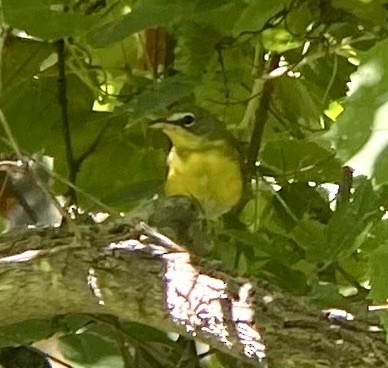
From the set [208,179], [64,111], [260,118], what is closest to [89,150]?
[64,111]

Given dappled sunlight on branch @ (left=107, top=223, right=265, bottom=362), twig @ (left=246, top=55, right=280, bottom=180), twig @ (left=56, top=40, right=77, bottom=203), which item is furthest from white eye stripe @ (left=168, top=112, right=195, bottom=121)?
dappled sunlight on branch @ (left=107, top=223, right=265, bottom=362)

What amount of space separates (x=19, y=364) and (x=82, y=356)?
0.66 feet

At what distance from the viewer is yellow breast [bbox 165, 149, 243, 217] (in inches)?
48.0

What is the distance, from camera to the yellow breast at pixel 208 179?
1.22 meters

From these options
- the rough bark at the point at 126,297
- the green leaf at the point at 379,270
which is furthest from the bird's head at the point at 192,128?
the green leaf at the point at 379,270

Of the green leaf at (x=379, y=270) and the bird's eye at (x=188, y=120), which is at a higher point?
the green leaf at (x=379, y=270)

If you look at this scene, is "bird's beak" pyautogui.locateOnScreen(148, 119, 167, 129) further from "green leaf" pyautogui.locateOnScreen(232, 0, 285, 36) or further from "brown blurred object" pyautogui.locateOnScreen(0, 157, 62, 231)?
"green leaf" pyautogui.locateOnScreen(232, 0, 285, 36)

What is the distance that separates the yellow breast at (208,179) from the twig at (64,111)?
0.43ft

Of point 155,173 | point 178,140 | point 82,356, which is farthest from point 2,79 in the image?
point 178,140

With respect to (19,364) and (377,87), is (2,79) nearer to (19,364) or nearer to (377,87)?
(19,364)

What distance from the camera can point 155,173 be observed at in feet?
3.62

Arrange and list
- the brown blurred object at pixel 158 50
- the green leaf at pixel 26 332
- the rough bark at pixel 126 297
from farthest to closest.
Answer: the brown blurred object at pixel 158 50 < the green leaf at pixel 26 332 < the rough bark at pixel 126 297

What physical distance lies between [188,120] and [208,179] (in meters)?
0.11

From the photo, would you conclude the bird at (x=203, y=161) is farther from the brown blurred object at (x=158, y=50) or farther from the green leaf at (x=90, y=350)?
the green leaf at (x=90, y=350)
